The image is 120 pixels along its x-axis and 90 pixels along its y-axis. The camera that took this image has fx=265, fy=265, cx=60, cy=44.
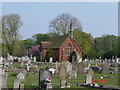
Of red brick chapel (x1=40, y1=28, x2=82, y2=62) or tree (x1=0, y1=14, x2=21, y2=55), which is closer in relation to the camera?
red brick chapel (x1=40, y1=28, x2=82, y2=62)

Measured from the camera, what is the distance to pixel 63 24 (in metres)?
68.3

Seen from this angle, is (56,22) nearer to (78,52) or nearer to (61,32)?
(61,32)

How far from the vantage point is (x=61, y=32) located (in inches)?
2712

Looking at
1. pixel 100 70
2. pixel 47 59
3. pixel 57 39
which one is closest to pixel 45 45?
pixel 57 39

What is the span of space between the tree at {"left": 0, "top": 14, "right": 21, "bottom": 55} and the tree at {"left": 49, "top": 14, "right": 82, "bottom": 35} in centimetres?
925

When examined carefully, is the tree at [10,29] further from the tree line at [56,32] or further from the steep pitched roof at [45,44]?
the steep pitched roof at [45,44]

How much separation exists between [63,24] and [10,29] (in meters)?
13.5

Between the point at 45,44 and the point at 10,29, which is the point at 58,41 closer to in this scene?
the point at 45,44

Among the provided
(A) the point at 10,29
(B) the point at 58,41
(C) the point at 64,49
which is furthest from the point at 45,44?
(A) the point at 10,29

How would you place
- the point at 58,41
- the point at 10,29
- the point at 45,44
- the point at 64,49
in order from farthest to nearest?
1. the point at 10,29
2. the point at 45,44
3. the point at 58,41
4. the point at 64,49

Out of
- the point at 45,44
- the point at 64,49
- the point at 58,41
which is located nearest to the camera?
the point at 64,49

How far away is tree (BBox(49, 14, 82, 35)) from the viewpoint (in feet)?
224

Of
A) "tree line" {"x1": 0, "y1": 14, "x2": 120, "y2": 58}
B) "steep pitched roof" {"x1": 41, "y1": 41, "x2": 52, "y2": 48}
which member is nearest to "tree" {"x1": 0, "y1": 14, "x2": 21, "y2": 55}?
"tree line" {"x1": 0, "y1": 14, "x2": 120, "y2": 58}

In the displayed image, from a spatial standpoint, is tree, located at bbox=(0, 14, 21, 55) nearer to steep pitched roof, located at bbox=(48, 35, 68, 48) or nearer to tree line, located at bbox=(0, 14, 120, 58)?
tree line, located at bbox=(0, 14, 120, 58)
